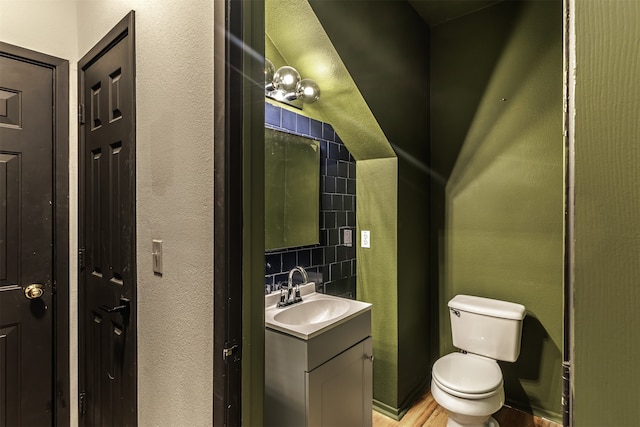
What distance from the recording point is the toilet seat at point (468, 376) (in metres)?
1.73

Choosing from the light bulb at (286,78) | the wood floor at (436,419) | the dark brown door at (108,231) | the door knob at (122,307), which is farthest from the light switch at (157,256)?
the wood floor at (436,419)

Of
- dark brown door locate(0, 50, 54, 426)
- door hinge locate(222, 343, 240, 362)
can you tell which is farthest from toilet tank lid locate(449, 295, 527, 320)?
dark brown door locate(0, 50, 54, 426)

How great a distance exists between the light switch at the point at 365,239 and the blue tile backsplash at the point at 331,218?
0.08m

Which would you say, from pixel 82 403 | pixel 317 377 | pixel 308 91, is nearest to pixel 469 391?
pixel 317 377

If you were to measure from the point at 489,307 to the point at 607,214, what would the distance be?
193 cm

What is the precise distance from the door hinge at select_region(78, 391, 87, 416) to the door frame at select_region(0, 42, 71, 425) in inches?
2.1

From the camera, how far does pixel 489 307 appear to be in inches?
82.7

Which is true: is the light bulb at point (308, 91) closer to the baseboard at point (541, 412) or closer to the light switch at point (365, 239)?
the light switch at point (365, 239)

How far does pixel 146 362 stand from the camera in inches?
47.2

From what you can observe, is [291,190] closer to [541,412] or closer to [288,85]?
[288,85]

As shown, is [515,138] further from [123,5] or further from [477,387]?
[123,5]

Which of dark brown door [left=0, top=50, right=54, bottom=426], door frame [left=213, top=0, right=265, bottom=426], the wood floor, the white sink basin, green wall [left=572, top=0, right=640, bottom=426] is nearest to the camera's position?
green wall [left=572, top=0, right=640, bottom=426]

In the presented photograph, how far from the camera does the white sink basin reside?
166 cm

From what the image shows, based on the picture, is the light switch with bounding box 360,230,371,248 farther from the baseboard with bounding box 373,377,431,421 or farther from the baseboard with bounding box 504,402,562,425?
the baseboard with bounding box 504,402,562,425
